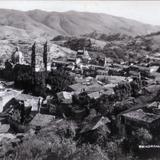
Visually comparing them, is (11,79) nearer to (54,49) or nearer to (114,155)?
(114,155)

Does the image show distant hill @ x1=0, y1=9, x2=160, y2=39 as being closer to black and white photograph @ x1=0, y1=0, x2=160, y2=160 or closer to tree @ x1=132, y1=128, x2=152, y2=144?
black and white photograph @ x1=0, y1=0, x2=160, y2=160

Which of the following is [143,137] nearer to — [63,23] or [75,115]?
[75,115]

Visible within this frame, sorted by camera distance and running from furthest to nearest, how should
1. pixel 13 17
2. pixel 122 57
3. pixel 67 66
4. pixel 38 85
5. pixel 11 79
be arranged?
1. pixel 13 17
2. pixel 122 57
3. pixel 67 66
4. pixel 11 79
5. pixel 38 85

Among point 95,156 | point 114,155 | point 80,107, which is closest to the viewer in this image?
point 95,156

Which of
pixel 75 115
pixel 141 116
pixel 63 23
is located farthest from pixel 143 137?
pixel 63 23

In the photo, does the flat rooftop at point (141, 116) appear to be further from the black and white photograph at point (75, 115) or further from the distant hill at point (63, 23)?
the distant hill at point (63, 23)

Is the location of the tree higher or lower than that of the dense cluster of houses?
higher

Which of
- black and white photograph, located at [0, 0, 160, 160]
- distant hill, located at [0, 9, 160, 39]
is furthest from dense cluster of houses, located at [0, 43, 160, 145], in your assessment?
distant hill, located at [0, 9, 160, 39]

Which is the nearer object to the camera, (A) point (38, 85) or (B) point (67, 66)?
(A) point (38, 85)

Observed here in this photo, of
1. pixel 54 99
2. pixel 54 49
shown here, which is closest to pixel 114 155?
pixel 54 99

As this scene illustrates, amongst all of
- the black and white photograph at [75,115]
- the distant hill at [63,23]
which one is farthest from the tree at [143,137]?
the distant hill at [63,23]

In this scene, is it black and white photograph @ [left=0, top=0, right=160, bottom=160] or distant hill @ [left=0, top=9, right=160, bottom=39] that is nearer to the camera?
black and white photograph @ [left=0, top=0, right=160, bottom=160]
